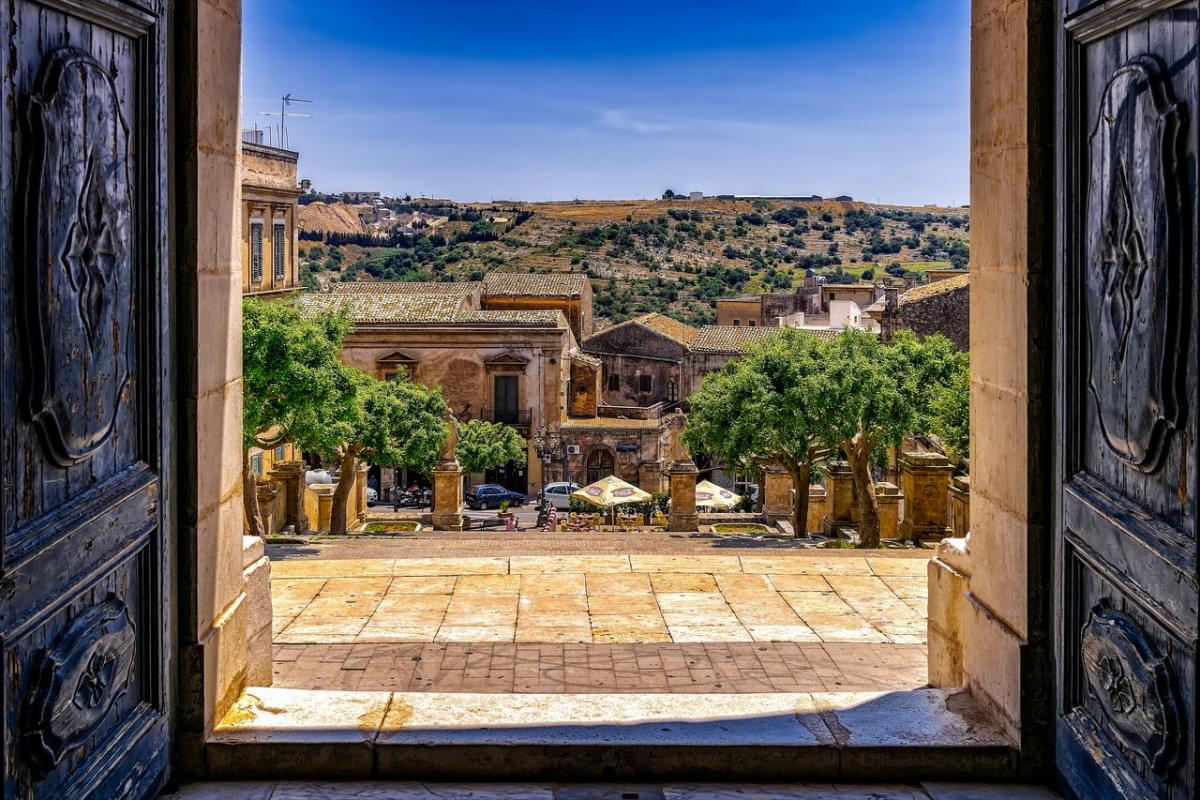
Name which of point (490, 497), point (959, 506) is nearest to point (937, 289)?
point (490, 497)

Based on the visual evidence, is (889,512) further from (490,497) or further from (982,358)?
(490,497)

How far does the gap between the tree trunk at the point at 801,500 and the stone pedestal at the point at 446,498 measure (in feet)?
19.5

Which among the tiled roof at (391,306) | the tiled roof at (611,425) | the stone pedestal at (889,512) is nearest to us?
the stone pedestal at (889,512)

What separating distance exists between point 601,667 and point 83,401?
3524 mm

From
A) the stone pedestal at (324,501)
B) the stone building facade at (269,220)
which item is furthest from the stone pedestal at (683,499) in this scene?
the stone building facade at (269,220)

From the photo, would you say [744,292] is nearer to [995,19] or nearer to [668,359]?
[668,359]

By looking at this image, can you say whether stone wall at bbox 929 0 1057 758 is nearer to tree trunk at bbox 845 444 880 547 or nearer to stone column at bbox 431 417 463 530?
tree trunk at bbox 845 444 880 547

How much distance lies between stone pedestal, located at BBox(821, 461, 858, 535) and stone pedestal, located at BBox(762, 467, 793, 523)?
92.3 inches

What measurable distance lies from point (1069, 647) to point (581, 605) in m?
4.10

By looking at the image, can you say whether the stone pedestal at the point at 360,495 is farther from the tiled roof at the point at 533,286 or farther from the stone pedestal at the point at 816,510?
the tiled roof at the point at 533,286

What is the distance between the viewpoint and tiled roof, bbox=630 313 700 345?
45447mm

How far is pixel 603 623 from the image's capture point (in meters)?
7.09

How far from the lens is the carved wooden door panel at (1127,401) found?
9.24 feet

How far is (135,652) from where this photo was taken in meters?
3.59
